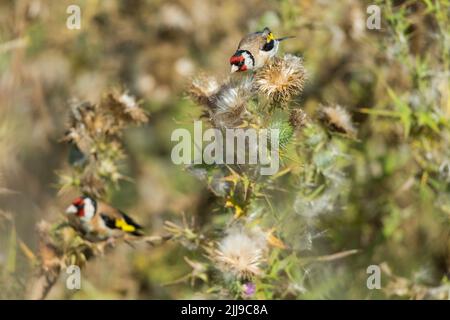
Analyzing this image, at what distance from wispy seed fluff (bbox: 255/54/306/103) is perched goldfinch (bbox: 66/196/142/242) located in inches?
26.3

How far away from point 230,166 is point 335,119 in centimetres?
38

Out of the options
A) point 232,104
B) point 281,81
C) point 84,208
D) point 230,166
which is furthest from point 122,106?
point 281,81

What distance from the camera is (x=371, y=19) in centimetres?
232

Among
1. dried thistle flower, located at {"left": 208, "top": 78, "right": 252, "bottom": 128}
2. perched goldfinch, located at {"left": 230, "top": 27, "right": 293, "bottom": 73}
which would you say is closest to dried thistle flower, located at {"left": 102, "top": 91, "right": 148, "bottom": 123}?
perched goldfinch, located at {"left": 230, "top": 27, "right": 293, "bottom": 73}

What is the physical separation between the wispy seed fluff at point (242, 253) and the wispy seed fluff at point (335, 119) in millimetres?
385

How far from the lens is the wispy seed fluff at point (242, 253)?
5.95 feet

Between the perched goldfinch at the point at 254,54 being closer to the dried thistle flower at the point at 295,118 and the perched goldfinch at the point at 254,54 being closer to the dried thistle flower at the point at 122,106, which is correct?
the dried thistle flower at the point at 295,118

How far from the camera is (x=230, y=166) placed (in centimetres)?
182

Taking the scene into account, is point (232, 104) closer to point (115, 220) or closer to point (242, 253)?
point (242, 253)

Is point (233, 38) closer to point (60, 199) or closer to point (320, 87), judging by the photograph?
point (320, 87)

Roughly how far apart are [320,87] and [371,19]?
0.75 meters

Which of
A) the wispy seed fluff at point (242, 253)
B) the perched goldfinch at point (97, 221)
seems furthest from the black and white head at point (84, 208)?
the wispy seed fluff at point (242, 253)

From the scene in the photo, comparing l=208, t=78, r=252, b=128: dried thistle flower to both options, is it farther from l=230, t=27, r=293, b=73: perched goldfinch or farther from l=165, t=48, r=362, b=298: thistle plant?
l=230, t=27, r=293, b=73: perched goldfinch
